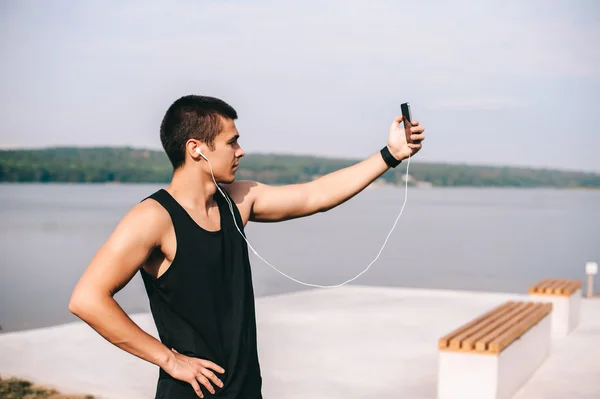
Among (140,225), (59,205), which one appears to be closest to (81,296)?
(140,225)

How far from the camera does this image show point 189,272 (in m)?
2.52

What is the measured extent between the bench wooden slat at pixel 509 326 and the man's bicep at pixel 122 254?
13.9 ft

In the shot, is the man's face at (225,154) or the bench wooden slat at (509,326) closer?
the man's face at (225,154)

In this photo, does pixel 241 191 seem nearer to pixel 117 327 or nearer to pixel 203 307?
pixel 203 307

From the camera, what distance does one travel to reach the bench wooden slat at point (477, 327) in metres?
6.24

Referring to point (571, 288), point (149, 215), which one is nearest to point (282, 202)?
point (149, 215)

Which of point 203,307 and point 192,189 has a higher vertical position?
point 192,189

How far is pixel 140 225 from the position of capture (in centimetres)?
244

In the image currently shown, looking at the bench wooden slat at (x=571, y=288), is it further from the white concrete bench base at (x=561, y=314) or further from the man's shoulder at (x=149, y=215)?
the man's shoulder at (x=149, y=215)

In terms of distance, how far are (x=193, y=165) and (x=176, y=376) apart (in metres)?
0.67

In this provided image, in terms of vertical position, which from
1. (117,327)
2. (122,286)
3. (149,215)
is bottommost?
(117,327)

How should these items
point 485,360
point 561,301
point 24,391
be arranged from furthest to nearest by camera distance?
point 561,301 < point 24,391 < point 485,360

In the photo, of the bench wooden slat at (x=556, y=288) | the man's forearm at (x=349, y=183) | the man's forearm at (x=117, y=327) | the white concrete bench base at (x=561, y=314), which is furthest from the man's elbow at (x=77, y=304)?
the bench wooden slat at (x=556, y=288)

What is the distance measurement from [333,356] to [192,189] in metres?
5.82
